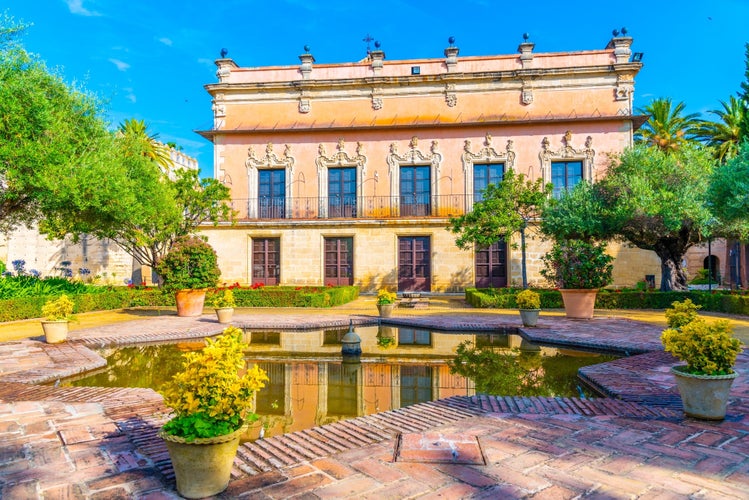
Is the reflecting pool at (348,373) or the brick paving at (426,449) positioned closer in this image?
the brick paving at (426,449)

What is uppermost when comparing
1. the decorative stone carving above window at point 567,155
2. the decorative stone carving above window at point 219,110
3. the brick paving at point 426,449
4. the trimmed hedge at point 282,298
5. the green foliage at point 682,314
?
the decorative stone carving above window at point 219,110

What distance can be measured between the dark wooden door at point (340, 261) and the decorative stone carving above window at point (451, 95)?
839 centimetres

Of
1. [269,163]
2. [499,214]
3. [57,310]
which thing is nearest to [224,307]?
[57,310]

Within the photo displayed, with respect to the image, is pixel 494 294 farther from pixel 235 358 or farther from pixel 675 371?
pixel 235 358

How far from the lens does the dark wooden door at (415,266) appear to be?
848 inches

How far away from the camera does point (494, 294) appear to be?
621 inches

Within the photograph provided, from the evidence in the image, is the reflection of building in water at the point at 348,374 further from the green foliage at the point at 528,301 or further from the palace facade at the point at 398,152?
the palace facade at the point at 398,152

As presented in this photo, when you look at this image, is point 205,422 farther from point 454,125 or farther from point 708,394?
point 454,125

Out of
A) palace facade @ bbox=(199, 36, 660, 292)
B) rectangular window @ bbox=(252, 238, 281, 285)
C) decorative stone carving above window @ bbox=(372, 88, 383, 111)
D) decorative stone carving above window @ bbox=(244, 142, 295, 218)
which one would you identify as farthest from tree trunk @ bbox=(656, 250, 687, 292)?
decorative stone carving above window @ bbox=(244, 142, 295, 218)

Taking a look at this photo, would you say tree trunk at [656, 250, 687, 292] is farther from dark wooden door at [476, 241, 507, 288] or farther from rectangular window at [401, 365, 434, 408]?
rectangular window at [401, 365, 434, 408]

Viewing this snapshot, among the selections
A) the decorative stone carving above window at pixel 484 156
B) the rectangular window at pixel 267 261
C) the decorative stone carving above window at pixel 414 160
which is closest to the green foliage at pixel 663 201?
the decorative stone carving above window at pixel 484 156

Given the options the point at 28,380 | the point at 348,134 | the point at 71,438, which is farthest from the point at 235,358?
the point at 348,134

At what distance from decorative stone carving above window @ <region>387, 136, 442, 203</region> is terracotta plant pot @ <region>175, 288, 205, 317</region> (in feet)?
40.0

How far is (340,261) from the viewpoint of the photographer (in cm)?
2197
